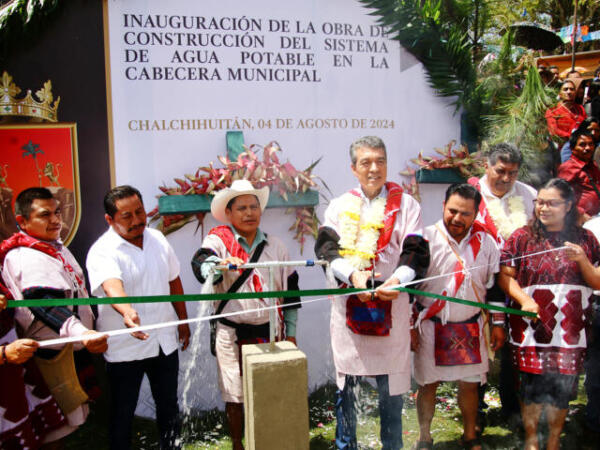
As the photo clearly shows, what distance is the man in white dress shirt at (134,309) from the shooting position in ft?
10.2

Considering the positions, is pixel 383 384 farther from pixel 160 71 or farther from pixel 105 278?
pixel 160 71

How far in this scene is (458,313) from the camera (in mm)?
3309

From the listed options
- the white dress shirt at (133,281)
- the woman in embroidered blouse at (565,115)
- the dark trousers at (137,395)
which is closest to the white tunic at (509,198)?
the woman in embroidered blouse at (565,115)

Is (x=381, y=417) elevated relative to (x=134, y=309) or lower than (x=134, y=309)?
lower

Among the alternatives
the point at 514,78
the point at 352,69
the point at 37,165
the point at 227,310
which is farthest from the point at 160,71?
the point at 514,78

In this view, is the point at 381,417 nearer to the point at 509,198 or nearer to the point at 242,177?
the point at 509,198

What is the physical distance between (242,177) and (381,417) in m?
1.91

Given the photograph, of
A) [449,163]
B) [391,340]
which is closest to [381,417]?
[391,340]

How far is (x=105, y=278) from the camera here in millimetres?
3010

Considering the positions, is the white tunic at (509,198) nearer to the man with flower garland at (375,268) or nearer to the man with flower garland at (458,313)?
the man with flower garland at (458,313)

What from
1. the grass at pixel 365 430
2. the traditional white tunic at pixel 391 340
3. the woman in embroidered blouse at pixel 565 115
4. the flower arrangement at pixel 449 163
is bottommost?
the grass at pixel 365 430

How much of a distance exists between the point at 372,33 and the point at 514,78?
1.35m

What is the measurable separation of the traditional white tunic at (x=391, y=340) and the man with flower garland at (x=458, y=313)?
0.13 m

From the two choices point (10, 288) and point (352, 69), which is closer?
point (10, 288)
